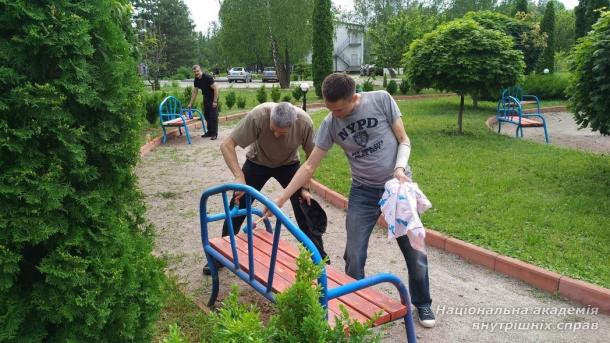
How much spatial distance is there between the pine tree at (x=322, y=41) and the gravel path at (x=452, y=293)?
1762 centimetres

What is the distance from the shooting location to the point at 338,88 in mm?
3066

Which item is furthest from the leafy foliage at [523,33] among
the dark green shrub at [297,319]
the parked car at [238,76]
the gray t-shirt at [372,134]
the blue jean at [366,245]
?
the parked car at [238,76]

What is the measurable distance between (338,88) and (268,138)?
104 cm

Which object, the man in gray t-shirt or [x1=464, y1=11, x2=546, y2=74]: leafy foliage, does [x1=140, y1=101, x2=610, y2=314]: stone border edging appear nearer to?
the man in gray t-shirt

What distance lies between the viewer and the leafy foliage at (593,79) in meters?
6.04

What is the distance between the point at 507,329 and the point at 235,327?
252 centimetres

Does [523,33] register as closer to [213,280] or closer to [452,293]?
[452,293]

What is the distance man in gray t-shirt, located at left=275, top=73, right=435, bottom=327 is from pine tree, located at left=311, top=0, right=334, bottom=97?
64.6 ft

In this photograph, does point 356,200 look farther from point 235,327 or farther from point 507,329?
point 235,327

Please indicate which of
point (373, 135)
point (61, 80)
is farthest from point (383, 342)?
point (61, 80)

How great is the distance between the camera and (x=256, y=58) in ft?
110

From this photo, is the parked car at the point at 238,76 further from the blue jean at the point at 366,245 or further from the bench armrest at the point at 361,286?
the bench armrest at the point at 361,286

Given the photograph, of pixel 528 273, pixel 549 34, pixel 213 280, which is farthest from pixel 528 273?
pixel 549 34

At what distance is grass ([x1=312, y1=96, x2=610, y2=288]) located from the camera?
4.30 m
